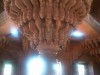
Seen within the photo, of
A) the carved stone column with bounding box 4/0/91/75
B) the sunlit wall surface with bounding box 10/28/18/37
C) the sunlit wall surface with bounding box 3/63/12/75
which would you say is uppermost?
the sunlit wall surface with bounding box 10/28/18/37

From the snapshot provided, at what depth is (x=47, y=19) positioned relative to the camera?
17.5 feet

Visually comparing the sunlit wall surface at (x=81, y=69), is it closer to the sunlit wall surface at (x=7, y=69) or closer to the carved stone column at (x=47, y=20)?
the sunlit wall surface at (x=7, y=69)

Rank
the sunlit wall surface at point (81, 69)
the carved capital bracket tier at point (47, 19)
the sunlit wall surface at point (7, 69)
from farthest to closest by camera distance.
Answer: the sunlit wall surface at point (81, 69), the sunlit wall surface at point (7, 69), the carved capital bracket tier at point (47, 19)

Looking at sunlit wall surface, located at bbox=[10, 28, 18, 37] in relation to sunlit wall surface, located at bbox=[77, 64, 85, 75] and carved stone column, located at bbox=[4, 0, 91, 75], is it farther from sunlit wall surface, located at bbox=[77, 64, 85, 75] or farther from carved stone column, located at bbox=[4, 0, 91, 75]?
carved stone column, located at bbox=[4, 0, 91, 75]

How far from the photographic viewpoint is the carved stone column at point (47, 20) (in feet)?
17.3

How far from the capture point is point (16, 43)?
11.2 meters

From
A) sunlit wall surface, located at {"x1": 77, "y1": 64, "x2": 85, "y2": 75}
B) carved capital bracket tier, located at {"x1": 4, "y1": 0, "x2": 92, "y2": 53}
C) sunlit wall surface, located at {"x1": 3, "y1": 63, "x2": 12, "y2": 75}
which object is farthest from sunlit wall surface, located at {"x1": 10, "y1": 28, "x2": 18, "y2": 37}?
carved capital bracket tier, located at {"x1": 4, "y1": 0, "x2": 92, "y2": 53}

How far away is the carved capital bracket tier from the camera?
17.3ft

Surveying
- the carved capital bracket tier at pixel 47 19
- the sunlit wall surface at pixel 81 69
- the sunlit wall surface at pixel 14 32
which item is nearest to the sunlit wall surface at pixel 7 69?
the sunlit wall surface at pixel 14 32

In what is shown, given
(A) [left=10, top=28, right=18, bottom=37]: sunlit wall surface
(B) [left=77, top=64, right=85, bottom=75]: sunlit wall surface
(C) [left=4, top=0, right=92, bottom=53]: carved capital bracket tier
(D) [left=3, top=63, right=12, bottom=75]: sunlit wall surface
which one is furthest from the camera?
(B) [left=77, top=64, right=85, bottom=75]: sunlit wall surface

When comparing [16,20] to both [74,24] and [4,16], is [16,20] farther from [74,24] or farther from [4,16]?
[4,16]

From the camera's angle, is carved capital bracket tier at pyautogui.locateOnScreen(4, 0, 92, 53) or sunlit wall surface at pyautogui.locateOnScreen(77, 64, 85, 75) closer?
carved capital bracket tier at pyautogui.locateOnScreen(4, 0, 92, 53)

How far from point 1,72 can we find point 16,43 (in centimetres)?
161

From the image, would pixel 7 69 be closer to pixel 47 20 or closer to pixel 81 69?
pixel 81 69
